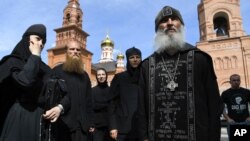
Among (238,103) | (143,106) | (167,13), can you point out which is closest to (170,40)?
(167,13)

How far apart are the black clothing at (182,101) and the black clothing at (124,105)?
4.42 feet

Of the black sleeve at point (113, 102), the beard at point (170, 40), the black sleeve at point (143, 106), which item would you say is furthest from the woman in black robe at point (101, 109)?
the beard at point (170, 40)

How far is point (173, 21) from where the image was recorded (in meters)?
2.64

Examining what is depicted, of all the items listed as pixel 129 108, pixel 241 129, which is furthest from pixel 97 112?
pixel 241 129

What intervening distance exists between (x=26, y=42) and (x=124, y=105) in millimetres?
2011

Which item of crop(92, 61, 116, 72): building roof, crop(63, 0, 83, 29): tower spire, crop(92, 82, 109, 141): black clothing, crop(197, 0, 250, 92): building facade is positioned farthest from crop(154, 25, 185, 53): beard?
crop(92, 61, 116, 72): building roof

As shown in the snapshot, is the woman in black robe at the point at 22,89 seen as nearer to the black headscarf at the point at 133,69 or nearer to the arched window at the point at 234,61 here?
the black headscarf at the point at 133,69

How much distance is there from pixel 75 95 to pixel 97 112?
1476 mm

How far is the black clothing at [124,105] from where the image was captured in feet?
13.2

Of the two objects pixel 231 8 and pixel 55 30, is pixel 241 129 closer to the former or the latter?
pixel 231 8

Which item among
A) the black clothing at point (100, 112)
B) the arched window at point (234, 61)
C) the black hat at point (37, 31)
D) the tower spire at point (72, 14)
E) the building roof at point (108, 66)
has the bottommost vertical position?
the black clothing at point (100, 112)

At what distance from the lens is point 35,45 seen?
2535 millimetres

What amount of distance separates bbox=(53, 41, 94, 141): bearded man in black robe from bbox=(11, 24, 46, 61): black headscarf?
927 millimetres

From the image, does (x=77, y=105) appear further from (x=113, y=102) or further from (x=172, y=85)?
(x=172, y=85)
